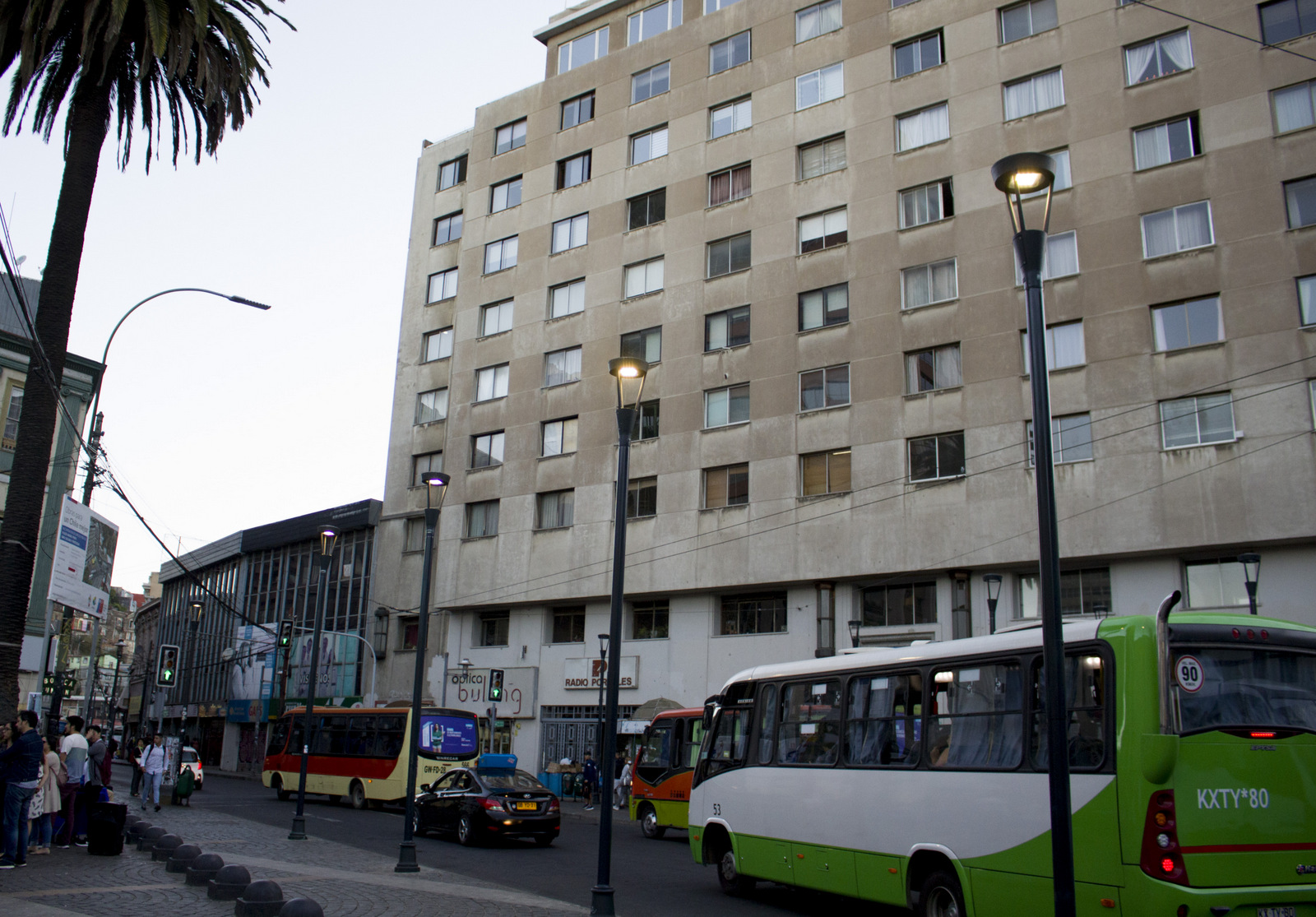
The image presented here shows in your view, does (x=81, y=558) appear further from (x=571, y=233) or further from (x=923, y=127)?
(x=923, y=127)

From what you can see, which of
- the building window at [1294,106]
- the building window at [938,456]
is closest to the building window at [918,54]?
the building window at [1294,106]

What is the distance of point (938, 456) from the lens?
3180 centimetres

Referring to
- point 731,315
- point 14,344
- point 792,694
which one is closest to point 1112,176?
point 731,315

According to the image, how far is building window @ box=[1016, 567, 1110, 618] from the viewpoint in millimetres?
29125

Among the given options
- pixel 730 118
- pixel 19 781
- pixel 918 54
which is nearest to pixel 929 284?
pixel 918 54

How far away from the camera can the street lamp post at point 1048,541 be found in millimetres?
7145

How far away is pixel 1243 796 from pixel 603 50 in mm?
42418

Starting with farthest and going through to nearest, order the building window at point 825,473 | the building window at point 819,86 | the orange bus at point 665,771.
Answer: the building window at point 819,86, the building window at point 825,473, the orange bus at point 665,771

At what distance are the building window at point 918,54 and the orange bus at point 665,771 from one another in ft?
75.9

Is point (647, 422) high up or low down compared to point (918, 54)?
down

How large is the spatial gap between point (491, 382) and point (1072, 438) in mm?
24425

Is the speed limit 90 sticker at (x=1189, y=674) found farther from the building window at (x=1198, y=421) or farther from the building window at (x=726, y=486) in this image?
the building window at (x=726, y=486)

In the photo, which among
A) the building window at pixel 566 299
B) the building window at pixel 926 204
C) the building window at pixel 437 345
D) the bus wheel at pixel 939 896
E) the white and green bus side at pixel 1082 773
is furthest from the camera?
the building window at pixel 437 345

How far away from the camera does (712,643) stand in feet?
119
